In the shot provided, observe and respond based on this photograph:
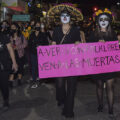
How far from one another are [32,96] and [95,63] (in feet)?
6.52

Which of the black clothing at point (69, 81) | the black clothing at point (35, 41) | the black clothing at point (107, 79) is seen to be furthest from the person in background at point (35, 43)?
the black clothing at point (107, 79)

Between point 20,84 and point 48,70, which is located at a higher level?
point 48,70

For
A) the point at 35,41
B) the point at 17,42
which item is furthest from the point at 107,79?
the point at 17,42

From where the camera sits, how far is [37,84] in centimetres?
738

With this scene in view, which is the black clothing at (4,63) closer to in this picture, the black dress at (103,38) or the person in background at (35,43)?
the black dress at (103,38)

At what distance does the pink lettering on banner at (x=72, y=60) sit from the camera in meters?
4.75

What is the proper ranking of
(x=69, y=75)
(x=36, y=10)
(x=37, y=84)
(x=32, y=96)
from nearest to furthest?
(x=69, y=75)
(x=32, y=96)
(x=37, y=84)
(x=36, y=10)

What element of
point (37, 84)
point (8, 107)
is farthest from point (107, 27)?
point (37, 84)

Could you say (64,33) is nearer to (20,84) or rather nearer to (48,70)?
(48,70)

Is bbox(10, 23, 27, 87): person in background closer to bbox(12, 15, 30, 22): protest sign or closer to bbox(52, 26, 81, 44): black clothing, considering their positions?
bbox(52, 26, 81, 44): black clothing

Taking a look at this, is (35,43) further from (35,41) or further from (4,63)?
(4,63)

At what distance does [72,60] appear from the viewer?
4.77m

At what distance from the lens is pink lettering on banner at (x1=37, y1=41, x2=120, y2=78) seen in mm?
4746

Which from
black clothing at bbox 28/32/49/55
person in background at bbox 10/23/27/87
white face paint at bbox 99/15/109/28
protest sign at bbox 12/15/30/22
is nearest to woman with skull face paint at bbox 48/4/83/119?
white face paint at bbox 99/15/109/28
